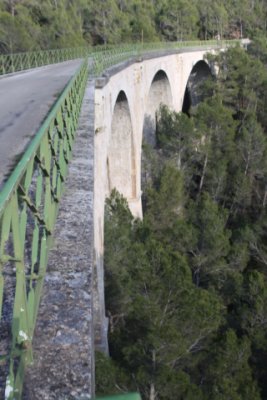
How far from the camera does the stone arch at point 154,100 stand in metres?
27.2

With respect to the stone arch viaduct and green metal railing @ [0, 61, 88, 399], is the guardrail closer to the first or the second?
the stone arch viaduct

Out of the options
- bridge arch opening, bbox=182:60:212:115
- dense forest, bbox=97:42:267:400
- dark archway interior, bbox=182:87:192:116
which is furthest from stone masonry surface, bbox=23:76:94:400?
dark archway interior, bbox=182:87:192:116

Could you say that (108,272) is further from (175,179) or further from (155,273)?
(175,179)

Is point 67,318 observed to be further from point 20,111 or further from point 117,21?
point 117,21

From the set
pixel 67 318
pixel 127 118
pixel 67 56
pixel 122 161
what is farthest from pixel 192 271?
pixel 67 318

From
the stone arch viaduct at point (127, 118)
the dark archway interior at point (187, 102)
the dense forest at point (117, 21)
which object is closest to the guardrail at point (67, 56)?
the stone arch viaduct at point (127, 118)

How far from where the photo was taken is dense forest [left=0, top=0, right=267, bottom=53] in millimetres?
36094

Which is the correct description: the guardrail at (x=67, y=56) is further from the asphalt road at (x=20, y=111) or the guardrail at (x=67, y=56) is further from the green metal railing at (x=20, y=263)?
the green metal railing at (x=20, y=263)

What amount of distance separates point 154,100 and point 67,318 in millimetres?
27220

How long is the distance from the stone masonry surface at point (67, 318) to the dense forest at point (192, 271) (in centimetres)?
635

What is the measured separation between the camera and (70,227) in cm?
345

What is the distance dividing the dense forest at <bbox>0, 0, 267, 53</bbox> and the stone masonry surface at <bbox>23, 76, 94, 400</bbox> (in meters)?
28.6

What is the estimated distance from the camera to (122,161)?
19078 millimetres

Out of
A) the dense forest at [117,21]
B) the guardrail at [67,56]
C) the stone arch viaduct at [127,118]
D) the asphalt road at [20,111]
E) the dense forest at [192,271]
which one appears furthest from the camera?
the dense forest at [117,21]
